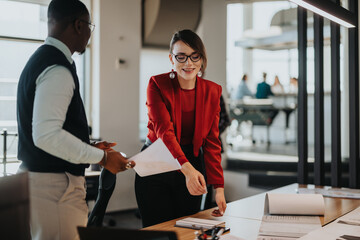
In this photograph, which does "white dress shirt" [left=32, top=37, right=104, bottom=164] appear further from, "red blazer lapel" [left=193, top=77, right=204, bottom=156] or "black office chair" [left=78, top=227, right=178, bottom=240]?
"red blazer lapel" [left=193, top=77, right=204, bottom=156]

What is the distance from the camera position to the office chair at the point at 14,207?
33.9 inches

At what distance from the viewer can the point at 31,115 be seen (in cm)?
126

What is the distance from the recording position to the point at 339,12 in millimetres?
2340

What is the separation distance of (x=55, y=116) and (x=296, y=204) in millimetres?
1273

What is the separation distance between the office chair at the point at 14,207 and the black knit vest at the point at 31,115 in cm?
34

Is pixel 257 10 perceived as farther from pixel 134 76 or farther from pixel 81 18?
pixel 81 18

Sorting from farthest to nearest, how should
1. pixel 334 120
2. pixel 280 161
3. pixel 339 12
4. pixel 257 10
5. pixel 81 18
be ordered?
pixel 257 10, pixel 280 161, pixel 334 120, pixel 339 12, pixel 81 18

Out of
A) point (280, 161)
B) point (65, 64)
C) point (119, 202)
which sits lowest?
point (119, 202)

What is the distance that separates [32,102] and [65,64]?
0.50 ft

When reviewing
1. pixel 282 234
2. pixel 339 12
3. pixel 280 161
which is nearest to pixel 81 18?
pixel 282 234

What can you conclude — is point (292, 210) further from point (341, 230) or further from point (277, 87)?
point (277, 87)

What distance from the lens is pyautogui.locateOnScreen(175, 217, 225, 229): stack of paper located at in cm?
168

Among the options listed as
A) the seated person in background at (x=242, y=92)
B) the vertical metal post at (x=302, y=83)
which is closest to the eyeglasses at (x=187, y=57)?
the vertical metal post at (x=302, y=83)

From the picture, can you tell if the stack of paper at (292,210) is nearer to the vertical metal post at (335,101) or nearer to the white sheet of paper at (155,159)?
the white sheet of paper at (155,159)
